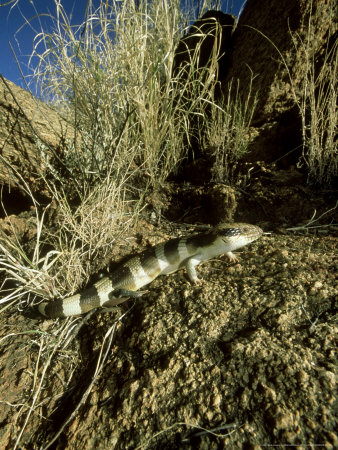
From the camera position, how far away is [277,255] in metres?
2.34

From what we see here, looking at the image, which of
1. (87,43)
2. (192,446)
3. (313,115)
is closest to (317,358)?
(192,446)

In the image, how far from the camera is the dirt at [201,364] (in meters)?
1.31

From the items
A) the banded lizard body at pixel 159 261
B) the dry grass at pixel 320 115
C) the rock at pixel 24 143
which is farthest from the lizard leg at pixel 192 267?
the rock at pixel 24 143

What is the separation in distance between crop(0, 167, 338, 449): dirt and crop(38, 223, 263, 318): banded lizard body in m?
0.14

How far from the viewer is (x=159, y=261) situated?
2.60 meters

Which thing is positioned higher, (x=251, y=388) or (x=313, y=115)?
(x=313, y=115)

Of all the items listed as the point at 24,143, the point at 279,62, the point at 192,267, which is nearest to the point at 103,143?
the point at 24,143

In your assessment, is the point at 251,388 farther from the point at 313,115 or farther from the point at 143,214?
the point at 313,115

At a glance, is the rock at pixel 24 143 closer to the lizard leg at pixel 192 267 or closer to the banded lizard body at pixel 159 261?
the banded lizard body at pixel 159 261

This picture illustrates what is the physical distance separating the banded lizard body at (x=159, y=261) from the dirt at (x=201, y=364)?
0.14m

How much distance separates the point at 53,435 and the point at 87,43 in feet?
13.1

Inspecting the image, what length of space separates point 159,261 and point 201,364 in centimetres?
117

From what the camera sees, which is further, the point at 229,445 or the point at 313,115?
the point at 313,115

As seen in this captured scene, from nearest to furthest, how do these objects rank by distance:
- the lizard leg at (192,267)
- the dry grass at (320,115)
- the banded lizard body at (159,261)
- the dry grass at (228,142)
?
the lizard leg at (192,267) < the banded lizard body at (159,261) < the dry grass at (320,115) < the dry grass at (228,142)
